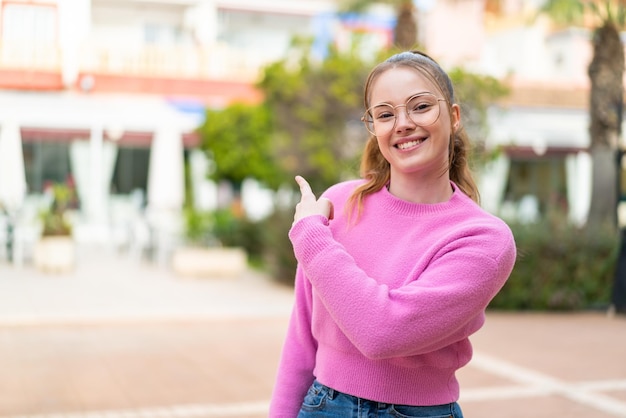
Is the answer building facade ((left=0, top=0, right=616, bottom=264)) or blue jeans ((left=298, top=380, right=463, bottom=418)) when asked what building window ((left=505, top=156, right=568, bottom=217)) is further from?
blue jeans ((left=298, top=380, right=463, bottom=418))

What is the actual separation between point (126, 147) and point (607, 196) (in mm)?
14893

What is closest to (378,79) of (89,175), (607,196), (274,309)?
(274,309)

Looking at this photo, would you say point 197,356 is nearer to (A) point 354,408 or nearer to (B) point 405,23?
(A) point 354,408

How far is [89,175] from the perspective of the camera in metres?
22.9

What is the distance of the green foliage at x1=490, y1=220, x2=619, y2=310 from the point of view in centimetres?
1102

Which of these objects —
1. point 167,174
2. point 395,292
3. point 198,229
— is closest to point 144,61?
point 167,174

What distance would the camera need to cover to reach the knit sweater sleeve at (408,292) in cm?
175

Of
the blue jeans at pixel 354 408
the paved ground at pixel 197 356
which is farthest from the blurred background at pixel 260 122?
the paved ground at pixel 197 356

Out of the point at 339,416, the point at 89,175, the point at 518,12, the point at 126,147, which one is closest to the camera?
the point at 339,416

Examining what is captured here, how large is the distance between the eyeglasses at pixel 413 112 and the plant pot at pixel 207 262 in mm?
12079

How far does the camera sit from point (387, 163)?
6.89ft

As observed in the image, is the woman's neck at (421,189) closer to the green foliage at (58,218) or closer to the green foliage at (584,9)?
the green foliage at (584,9)

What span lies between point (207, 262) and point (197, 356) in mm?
6244

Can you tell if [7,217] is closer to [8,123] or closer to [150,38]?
[8,123]
